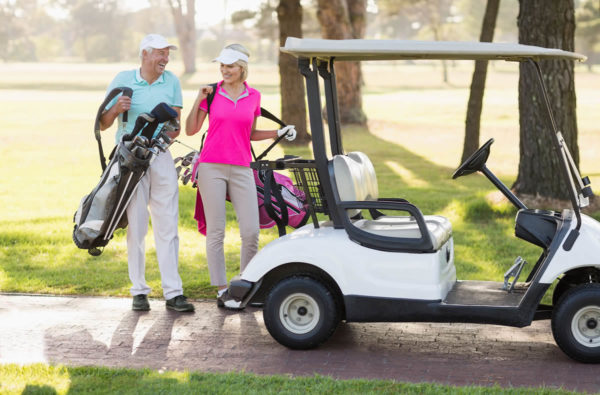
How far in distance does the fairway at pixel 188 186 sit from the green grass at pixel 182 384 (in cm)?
194

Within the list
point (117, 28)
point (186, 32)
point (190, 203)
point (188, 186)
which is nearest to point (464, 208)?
point (190, 203)

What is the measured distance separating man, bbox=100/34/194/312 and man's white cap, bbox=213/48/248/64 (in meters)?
0.37

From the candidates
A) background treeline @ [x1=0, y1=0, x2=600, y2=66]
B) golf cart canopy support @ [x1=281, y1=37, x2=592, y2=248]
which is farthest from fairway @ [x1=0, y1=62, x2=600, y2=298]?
background treeline @ [x1=0, y1=0, x2=600, y2=66]

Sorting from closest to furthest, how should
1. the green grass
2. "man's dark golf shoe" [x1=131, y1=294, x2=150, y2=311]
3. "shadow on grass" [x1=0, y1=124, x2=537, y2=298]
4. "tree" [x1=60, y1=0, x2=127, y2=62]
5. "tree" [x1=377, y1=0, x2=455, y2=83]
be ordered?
the green grass
"man's dark golf shoe" [x1=131, y1=294, x2=150, y2=311]
"shadow on grass" [x1=0, y1=124, x2=537, y2=298]
"tree" [x1=377, y1=0, x2=455, y2=83]
"tree" [x1=60, y1=0, x2=127, y2=62]

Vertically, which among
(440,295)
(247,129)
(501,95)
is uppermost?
(247,129)

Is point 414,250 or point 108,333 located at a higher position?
point 414,250

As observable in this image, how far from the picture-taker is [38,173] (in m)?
15.4

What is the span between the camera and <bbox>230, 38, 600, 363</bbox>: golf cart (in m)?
4.79

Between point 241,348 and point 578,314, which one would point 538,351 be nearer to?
point 578,314

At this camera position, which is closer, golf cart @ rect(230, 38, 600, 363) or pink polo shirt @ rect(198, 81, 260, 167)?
golf cart @ rect(230, 38, 600, 363)

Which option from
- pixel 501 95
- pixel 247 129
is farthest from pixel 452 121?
pixel 247 129

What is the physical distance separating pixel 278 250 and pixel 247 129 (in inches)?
41.1

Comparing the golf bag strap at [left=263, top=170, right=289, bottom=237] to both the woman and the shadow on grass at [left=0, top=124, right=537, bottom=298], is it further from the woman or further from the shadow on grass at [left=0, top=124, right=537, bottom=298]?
the shadow on grass at [left=0, top=124, right=537, bottom=298]

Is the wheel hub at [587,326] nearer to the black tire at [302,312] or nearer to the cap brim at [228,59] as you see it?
the black tire at [302,312]
